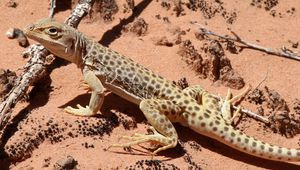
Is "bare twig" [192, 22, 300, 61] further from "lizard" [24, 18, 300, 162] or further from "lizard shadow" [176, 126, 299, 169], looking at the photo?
"lizard shadow" [176, 126, 299, 169]

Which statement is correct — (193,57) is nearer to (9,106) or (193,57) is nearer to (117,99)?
(117,99)

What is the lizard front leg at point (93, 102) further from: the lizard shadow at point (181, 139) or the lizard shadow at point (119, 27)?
the lizard shadow at point (119, 27)

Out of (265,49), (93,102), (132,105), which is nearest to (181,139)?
(132,105)

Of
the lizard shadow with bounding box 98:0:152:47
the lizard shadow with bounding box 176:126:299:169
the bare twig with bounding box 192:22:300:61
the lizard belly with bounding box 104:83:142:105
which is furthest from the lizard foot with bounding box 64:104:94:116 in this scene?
the bare twig with bounding box 192:22:300:61

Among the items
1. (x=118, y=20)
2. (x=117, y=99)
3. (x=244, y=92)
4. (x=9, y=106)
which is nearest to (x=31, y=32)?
(x=9, y=106)

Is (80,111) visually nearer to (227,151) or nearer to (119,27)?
(227,151)

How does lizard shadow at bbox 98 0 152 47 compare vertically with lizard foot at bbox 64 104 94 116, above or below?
above

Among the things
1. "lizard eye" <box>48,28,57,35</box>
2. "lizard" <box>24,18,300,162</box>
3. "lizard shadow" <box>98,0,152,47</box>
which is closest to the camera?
"lizard" <box>24,18,300,162</box>
